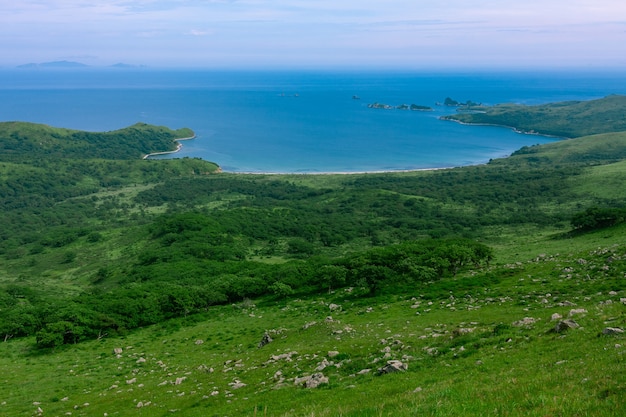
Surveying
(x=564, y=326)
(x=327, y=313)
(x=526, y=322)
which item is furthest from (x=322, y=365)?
(x=327, y=313)

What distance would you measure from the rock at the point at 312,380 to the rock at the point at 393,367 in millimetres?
2097

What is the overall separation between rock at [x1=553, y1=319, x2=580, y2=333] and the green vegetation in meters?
0.15

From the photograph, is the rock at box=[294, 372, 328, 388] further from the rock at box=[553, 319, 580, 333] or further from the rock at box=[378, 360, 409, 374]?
the rock at box=[553, 319, 580, 333]

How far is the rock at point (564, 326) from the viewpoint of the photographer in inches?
647

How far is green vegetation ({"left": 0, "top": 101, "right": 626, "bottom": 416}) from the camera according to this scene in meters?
13.7

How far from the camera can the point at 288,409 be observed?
1390 centimetres

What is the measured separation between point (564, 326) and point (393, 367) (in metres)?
6.38

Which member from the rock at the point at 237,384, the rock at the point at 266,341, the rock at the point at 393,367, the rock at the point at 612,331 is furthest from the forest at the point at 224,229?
the rock at the point at 612,331

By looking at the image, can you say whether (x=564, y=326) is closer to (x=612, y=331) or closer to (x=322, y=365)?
(x=612, y=331)

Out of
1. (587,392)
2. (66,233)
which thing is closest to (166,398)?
(587,392)

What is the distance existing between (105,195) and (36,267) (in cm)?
6859

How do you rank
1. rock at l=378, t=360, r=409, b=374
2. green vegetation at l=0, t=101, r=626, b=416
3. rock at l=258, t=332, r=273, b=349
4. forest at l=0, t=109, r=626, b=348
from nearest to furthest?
green vegetation at l=0, t=101, r=626, b=416, rock at l=378, t=360, r=409, b=374, rock at l=258, t=332, r=273, b=349, forest at l=0, t=109, r=626, b=348

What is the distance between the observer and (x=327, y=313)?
34938mm

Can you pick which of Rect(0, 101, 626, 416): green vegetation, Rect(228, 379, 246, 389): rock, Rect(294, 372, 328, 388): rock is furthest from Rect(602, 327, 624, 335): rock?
Rect(228, 379, 246, 389): rock
